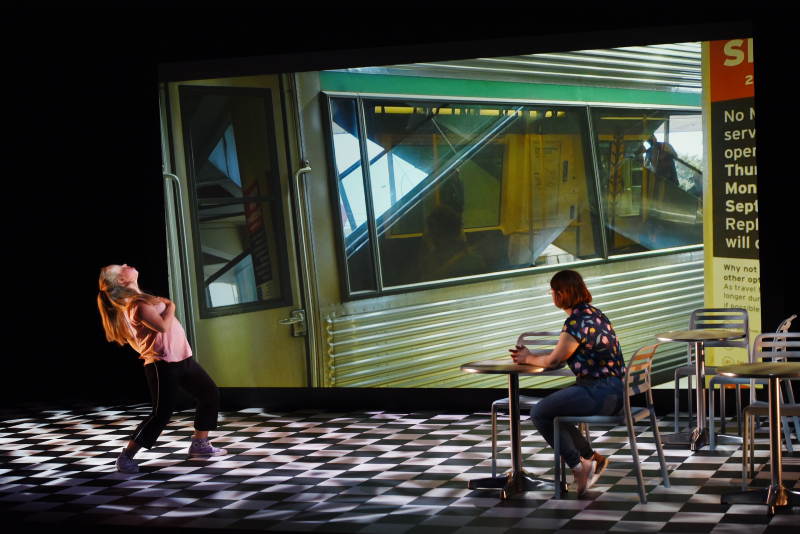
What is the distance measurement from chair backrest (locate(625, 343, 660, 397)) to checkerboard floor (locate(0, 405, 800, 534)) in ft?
1.62

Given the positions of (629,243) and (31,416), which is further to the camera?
(31,416)

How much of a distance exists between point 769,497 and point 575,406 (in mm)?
871

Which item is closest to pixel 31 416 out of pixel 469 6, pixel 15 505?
pixel 15 505

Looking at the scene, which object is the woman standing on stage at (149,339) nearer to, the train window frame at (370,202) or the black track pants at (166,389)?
the black track pants at (166,389)

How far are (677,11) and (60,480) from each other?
450 centimetres

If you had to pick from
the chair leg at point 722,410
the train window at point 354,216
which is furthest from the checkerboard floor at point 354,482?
the train window at point 354,216

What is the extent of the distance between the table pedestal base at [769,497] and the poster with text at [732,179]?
2.23 metres

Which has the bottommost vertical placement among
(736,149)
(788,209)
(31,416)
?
(31,416)

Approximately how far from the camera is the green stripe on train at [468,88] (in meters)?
6.54

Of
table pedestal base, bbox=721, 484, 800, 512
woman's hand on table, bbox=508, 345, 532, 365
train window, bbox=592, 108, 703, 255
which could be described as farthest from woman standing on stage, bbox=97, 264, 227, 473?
train window, bbox=592, 108, 703, 255

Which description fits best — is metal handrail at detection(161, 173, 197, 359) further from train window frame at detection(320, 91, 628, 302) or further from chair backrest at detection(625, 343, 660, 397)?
chair backrest at detection(625, 343, 660, 397)

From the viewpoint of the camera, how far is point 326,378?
6988mm

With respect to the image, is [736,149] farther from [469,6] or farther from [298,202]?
[298,202]

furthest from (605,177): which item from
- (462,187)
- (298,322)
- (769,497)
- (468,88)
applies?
(769,497)
